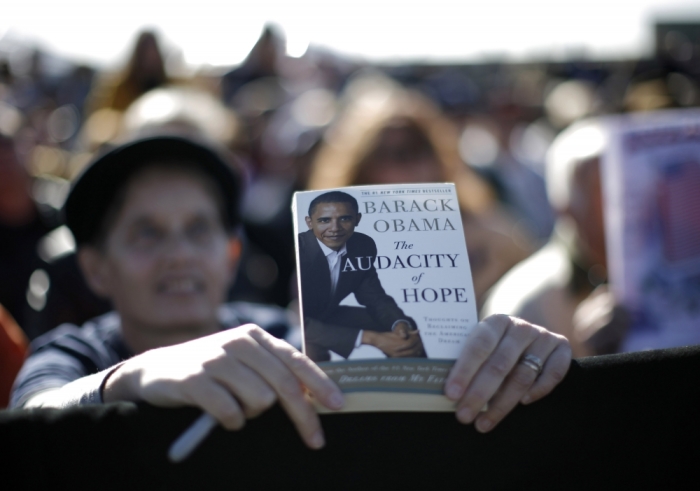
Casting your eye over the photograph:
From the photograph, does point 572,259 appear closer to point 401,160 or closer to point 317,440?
point 401,160

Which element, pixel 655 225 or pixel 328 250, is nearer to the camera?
pixel 328 250

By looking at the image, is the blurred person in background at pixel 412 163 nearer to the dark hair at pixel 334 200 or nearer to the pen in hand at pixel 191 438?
the dark hair at pixel 334 200

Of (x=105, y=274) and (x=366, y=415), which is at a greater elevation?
(x=105, y=274)

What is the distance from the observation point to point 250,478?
88cm

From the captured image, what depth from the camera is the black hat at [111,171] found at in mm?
1787

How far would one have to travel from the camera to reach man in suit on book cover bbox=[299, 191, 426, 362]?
2.89 feet

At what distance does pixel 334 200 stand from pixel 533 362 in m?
0.38

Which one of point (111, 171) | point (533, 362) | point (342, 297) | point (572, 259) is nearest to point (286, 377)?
point (342, 297)

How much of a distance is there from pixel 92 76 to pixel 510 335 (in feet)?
33.6

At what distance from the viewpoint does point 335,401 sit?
0.84 meters

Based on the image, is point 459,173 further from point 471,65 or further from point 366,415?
point 471,65

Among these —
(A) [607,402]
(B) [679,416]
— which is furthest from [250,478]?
(B) [679,416]

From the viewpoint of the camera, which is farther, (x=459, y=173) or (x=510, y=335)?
(x=459, y=173)

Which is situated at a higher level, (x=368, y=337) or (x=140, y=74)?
(x=140, y=74)
